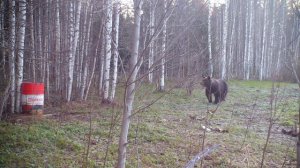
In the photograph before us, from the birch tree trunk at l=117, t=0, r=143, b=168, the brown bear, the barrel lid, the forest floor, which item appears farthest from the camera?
the brown bear

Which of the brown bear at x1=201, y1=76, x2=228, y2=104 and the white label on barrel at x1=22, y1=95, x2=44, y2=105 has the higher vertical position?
the brown bear at x1=201, y1=76, x2=228, y2=104

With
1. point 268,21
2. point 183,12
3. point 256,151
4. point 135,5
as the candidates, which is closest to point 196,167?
point 256,151

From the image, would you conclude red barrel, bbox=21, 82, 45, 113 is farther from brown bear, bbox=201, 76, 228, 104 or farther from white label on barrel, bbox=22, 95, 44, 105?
brown bear, bbox=201, 76, 228, 104

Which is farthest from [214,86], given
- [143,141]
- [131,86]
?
[131,86]

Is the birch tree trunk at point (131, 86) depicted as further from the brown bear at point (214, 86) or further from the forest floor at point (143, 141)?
the brown bear at point (214, 86)

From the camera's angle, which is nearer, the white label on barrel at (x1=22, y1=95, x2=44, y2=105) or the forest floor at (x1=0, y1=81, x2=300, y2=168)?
the forest floor at (x1=0, y1=81, x2=300, y2=168)

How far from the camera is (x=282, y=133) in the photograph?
7082mm

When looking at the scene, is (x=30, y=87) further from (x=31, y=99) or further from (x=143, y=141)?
(x=143, y=141)

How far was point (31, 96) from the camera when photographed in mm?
7449

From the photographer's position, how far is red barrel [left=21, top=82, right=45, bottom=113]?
7.39 metres

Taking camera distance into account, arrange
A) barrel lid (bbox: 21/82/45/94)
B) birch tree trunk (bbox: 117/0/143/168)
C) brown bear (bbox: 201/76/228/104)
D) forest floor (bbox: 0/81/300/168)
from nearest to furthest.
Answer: birch tree trunk (bbox: 117/0/143/168), forest floor (bbox: 0/81/300/168), barrel lid (bbox: 21/82/45/94), brown bear (bbox: 201/76/228/104)

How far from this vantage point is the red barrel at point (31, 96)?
291 inches

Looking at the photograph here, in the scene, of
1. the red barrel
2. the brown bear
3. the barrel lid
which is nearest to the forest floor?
the red barrel

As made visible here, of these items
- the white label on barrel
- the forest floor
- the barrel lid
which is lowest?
the forest floor
